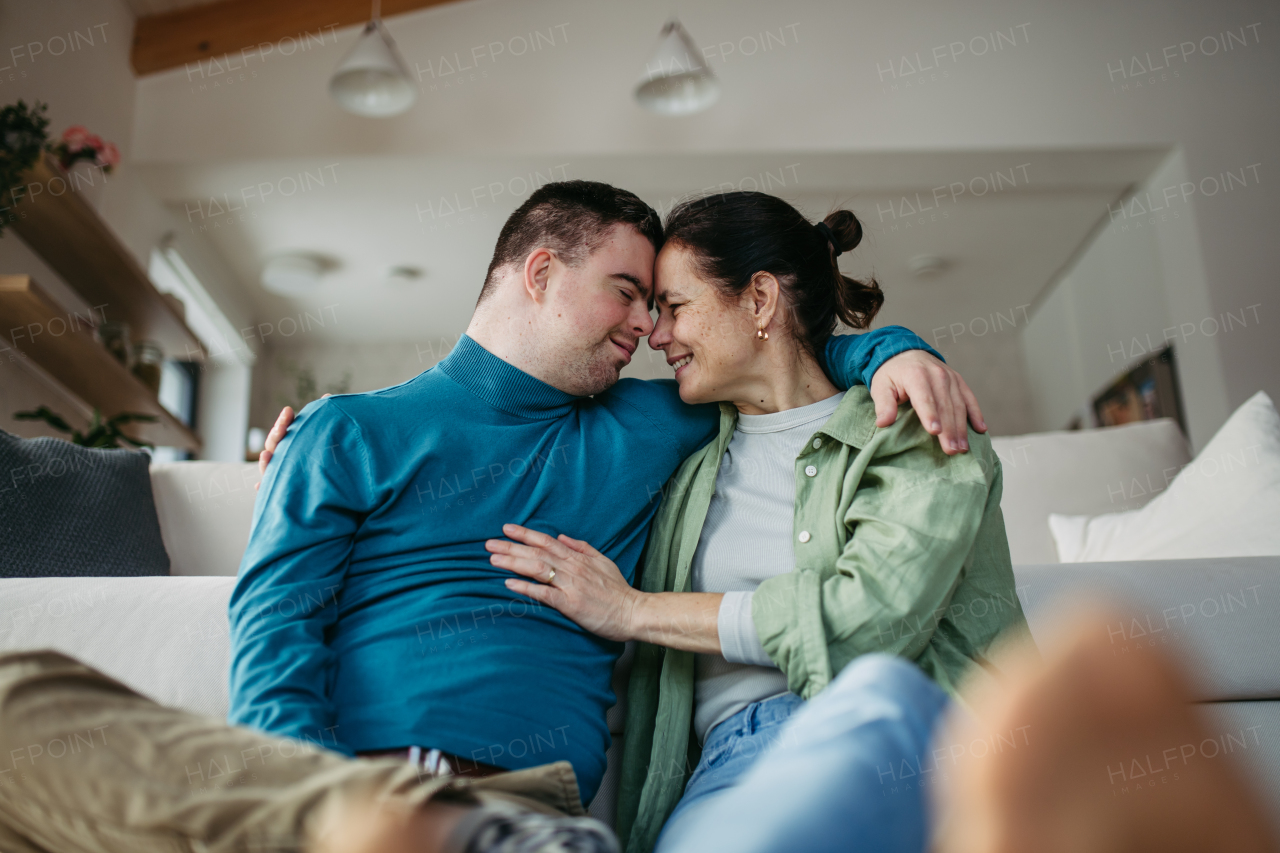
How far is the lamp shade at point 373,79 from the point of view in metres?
3.26

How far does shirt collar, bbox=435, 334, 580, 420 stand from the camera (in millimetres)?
1318

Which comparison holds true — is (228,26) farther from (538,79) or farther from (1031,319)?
(1031,319)

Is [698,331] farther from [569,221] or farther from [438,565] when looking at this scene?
[438,565]

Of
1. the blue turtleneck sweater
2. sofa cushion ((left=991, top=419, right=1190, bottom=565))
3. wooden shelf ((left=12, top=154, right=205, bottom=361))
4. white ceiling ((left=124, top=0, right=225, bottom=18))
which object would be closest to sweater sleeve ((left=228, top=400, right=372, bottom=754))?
the blue turtleneck sweater

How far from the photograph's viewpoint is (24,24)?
10.00 feet

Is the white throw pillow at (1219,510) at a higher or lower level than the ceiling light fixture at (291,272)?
lower

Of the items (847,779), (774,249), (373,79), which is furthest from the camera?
(373,79)

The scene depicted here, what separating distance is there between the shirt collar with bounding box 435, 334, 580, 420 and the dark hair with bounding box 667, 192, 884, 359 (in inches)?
13.7

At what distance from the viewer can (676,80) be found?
11.0 ft

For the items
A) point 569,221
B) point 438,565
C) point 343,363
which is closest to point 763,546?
point 438,565

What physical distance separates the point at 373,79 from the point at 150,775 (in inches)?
122

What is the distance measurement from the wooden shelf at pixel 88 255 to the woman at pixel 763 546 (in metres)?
2.00

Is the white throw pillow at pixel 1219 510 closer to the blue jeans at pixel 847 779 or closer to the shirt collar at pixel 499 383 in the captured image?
the shirt collar at pixel 499 383

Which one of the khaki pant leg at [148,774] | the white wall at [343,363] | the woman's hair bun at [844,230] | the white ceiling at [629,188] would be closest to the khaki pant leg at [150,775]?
the khaki pant leg at [148,774]
